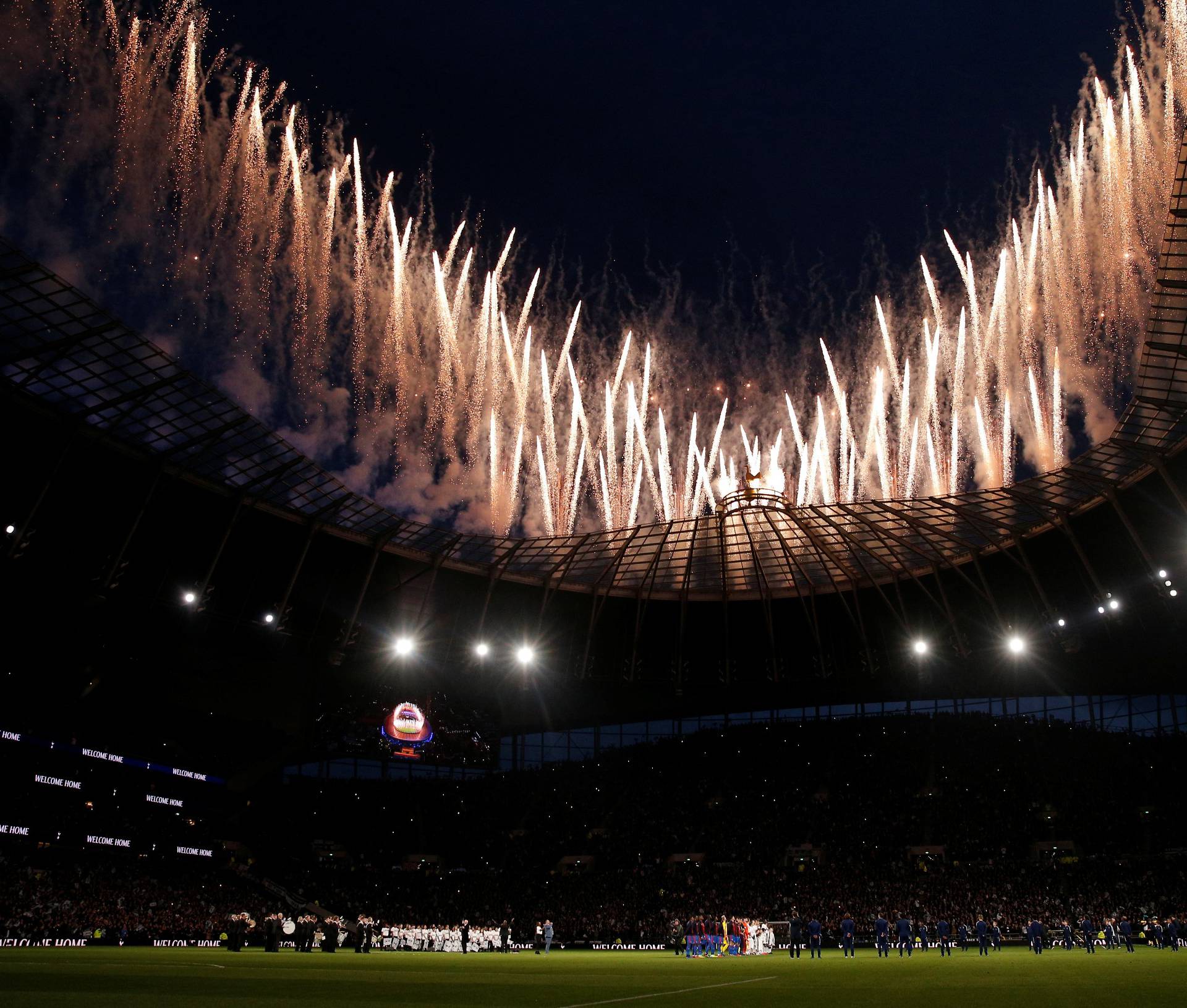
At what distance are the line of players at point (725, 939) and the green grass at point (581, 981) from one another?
5.22 m

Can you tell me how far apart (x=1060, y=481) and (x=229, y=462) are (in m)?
35.8

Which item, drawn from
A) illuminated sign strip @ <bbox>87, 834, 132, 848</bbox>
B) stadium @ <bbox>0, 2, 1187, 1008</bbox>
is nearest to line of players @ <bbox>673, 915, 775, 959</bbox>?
stadium @ <bbox>0, 2, 1187, 1008</bbox>

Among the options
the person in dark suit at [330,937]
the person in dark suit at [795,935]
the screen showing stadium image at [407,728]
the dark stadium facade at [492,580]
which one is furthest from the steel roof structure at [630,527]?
the person in dark suit at [330,937]

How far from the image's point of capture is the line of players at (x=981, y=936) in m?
36.3

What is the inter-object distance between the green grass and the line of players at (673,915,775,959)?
522 centimetres

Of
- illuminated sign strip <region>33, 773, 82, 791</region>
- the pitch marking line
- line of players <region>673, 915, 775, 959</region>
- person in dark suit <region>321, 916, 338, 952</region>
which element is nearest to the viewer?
the pitch marking line

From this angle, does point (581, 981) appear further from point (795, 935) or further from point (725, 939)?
point (725, 939)

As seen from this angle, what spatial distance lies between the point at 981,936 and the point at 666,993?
24.0m

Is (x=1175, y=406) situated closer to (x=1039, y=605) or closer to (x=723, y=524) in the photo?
(x=1039, y=605)

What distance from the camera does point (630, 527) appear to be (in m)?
49.9

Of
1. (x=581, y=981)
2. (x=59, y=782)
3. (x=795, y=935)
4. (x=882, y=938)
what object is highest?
(x=59, y=782)

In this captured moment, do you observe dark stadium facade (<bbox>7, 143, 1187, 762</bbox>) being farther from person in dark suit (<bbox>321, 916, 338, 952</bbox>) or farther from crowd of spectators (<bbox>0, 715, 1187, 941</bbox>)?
person in dark suit (<bbox>321, 916, 338, 952</bbox>)

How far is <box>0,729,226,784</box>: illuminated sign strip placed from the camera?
159 ft

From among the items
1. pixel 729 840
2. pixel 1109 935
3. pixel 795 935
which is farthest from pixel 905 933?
pixel 729 840
